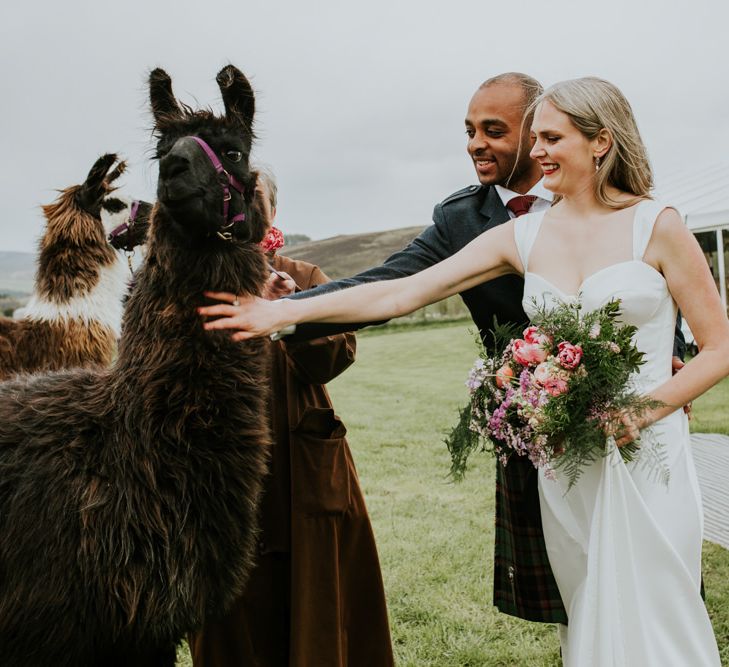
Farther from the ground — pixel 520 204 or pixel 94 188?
pixel 94 188

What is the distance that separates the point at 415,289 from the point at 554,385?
726mm

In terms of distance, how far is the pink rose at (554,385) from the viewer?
2.11 m

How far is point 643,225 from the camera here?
2.30 m

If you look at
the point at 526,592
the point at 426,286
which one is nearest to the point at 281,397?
the point at 426,286

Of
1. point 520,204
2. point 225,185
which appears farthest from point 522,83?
point 225,185

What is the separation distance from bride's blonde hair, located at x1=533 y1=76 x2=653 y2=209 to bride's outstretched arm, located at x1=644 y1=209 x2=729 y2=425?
0.20 metres

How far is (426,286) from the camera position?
8.73ft

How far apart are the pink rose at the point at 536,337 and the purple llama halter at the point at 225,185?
101 centimetres

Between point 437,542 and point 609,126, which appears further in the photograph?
point 437,542

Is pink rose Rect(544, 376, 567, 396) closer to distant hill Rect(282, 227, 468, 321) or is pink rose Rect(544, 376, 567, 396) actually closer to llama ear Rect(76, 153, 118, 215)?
llama ear Rect(76, 153, 118, 215)

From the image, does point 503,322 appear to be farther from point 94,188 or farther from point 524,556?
point 94,188

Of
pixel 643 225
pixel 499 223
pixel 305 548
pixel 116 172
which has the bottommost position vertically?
pixel 305 548

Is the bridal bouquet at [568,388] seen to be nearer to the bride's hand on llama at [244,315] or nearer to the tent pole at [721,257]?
the bride's hand on llama at [244,315]

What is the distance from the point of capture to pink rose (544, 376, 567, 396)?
211cm
